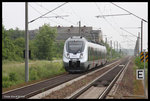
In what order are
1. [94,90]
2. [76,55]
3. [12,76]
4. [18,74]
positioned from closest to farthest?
[94,90] → [12,76] → [18,74] → [76,55]

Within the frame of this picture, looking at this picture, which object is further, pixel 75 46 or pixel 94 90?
pixel 75 46

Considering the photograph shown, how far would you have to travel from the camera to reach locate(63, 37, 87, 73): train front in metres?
23.9

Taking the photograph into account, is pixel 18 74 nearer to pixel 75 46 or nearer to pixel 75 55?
pixel 75 55

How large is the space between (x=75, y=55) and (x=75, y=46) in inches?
36.2

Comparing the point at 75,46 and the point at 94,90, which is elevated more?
the point at 75,46

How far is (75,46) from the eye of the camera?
24.3 meters

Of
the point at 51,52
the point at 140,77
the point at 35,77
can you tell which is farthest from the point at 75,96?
the point at 51,52

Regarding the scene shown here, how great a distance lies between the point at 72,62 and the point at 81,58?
0.95 metres

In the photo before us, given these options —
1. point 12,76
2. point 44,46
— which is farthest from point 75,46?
point 44,46

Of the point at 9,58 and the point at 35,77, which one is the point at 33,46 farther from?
the point at 35,77

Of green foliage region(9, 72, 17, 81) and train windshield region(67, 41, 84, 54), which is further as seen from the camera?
train windshield region(67, 41, 84, 54)

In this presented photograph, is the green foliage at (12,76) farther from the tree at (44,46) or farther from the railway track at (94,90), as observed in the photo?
the tree at (44,46)

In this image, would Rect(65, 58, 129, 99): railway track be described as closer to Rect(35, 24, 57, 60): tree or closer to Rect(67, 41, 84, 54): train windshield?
Rect(67, 41, 84, 54): train windshield

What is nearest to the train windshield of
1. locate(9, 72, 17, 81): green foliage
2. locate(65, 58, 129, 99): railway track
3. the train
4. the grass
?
the train
